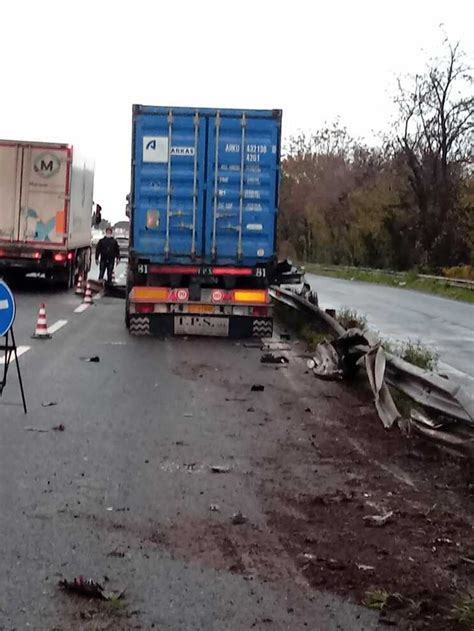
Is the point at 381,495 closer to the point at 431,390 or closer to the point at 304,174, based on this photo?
the point at 431,390

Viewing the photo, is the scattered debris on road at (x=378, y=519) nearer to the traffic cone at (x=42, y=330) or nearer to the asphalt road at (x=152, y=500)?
the asphalt road at (x=152, y=500)

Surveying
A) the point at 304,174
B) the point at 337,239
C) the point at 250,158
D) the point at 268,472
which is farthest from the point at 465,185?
the point at 268,472

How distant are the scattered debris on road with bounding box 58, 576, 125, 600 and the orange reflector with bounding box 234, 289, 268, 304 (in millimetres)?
12160

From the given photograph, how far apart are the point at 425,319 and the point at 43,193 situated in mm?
10270

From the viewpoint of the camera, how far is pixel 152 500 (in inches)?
268

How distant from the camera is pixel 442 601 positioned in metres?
5.00

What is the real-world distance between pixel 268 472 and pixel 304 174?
3137 inches

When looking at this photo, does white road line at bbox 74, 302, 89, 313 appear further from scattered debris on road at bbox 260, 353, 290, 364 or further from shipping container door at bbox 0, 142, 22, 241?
scattered debris on road at bbox 260, 353, 290, 364

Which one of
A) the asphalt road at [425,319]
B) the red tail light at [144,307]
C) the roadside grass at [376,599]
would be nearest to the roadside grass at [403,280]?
the asphalt road at [425,319]

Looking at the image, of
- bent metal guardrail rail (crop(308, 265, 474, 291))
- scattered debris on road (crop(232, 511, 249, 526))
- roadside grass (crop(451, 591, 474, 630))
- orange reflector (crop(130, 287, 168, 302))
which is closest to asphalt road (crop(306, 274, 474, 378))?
bent metal guardrail rail (crop(308, 265, 474, 291))

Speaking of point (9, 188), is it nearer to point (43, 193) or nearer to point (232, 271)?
point (43, 193)

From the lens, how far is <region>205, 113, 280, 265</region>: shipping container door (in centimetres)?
1706

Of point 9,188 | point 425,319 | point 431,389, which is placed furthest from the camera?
point 425,319

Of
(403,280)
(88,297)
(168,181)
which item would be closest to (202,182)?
(168,181)
